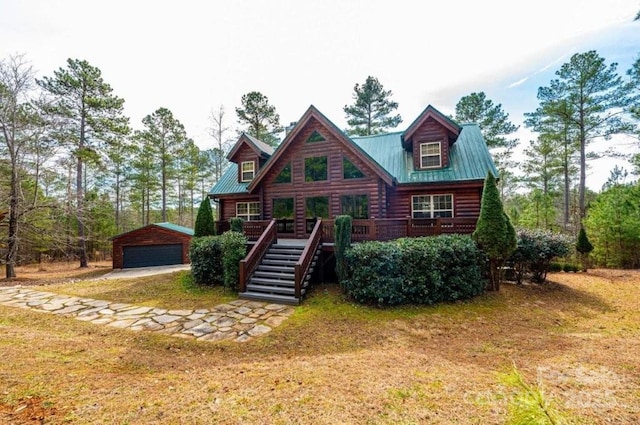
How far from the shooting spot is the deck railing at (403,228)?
10188mm

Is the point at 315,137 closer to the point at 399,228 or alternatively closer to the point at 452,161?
the point at 399,228

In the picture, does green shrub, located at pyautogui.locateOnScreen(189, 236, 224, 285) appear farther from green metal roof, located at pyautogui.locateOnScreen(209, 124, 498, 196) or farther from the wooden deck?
green metal roof, located at pyautogui.locateOnScreen(209, 124, 498, 196)

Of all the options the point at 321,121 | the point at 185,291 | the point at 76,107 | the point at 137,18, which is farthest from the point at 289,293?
the point at 76,107

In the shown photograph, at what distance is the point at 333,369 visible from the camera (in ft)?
13.7

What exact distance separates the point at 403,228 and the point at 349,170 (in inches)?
152

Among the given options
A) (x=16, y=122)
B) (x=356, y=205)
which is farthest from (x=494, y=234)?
(x=16, y=122)

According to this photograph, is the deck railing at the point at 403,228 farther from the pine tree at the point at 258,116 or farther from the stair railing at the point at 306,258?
the pine tree at the point at 258,116

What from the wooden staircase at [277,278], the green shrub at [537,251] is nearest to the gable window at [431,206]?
the green shrub at [537,251]

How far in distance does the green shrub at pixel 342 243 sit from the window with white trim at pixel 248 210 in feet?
24.3

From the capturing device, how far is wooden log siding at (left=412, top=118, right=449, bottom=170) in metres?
12.8

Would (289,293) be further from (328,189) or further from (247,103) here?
(247,103)

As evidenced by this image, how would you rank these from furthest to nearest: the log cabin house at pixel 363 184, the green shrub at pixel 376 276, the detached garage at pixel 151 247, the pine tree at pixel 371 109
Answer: the pine tree at pixel 371 109 → the detached garage at pixel 151 247 → the log cabin house at pixel 363 184 → the green shrub at pixel 376 276

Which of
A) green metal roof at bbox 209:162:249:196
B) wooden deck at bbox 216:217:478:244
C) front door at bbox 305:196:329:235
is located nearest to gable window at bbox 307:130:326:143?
front door at bbox 305:196:329:235

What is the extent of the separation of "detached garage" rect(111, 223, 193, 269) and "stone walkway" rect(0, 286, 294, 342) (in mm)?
10574
